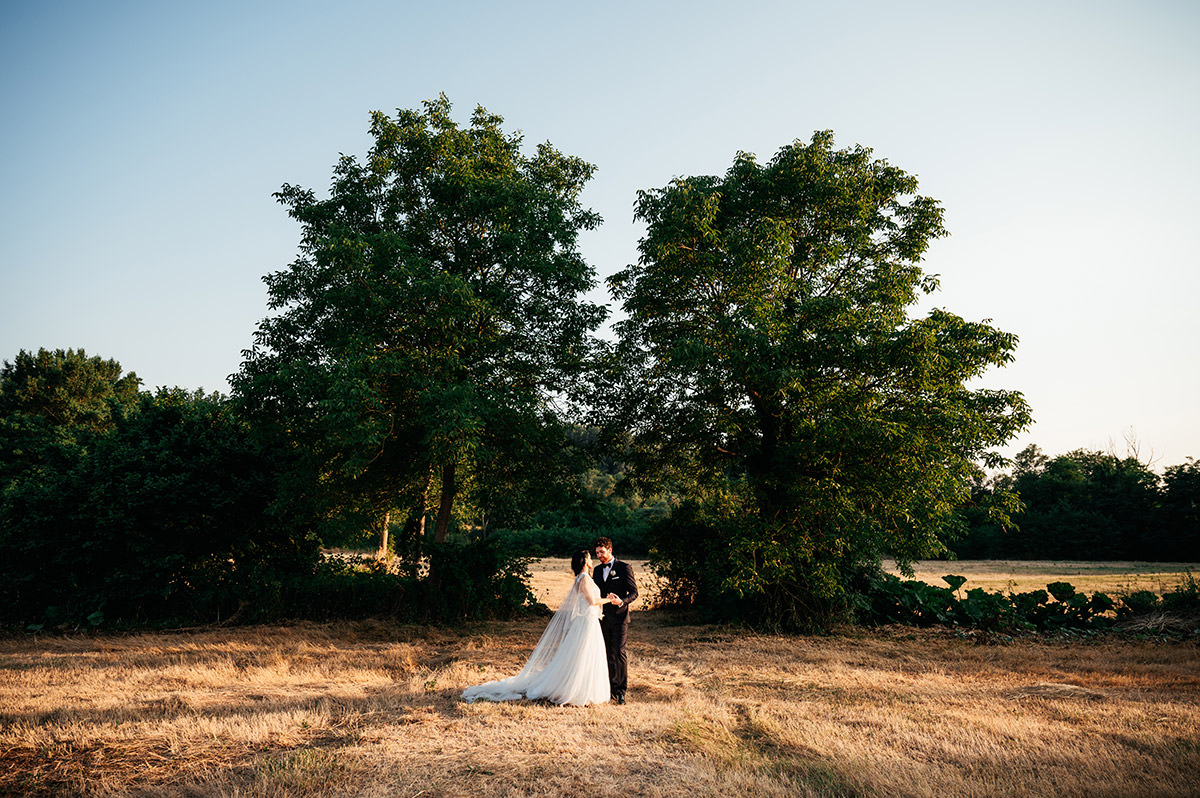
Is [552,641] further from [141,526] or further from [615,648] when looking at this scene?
[141,526]

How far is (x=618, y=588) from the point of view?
319 inches

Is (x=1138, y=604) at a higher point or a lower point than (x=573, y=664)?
lower

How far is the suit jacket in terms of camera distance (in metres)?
8.02

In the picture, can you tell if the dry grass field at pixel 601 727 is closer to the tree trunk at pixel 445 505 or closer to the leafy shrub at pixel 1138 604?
the leafy shrub at pixel 1138 604

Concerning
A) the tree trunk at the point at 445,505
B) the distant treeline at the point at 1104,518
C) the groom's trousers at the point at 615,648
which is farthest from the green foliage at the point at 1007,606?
the distant treeline at the point at 1104,518

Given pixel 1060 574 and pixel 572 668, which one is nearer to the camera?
pixel 572 668

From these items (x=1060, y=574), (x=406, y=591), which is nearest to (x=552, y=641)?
(x=406, y=591)

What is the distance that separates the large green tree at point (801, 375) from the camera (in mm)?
12422

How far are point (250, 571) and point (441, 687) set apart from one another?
349 inches

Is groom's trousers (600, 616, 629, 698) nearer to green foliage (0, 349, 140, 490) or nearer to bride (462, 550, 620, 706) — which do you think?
bride (462, 550, 620, 706)

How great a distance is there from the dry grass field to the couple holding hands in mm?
370

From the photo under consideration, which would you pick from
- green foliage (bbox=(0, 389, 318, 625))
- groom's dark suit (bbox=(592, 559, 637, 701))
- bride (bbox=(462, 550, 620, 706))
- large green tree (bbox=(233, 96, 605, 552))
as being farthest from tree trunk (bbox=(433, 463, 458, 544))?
groom's dark suit (bbox=(592, 559, 637, 701))

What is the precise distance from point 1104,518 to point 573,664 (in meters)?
53.6

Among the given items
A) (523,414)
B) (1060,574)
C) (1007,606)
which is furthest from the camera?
(1060,574)
